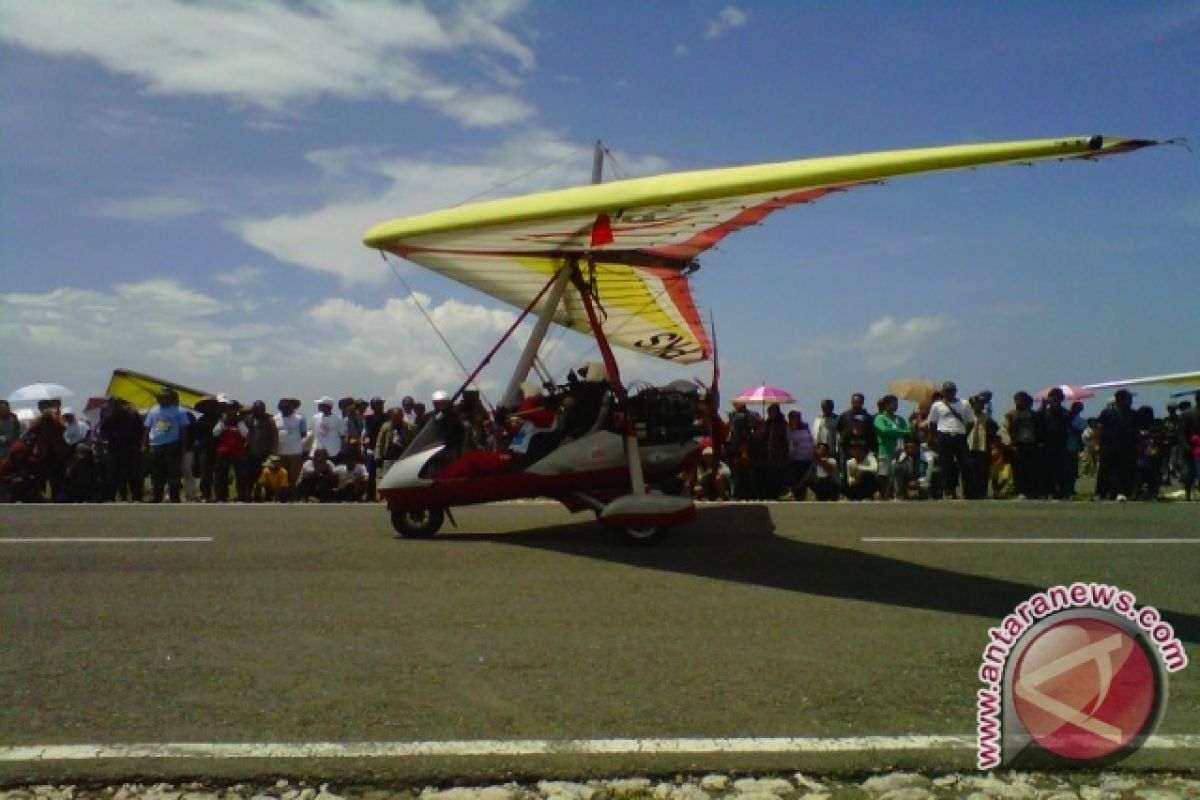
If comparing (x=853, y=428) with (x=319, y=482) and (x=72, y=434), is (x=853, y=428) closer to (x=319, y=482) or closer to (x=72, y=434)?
(x=319, y=482)

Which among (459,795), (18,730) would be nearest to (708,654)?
(459,795)

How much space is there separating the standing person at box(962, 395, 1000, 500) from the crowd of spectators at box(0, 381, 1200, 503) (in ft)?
0.08

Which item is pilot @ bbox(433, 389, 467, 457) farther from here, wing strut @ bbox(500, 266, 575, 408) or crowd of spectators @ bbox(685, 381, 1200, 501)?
crowd of spectators @ bbox(685, 381, 1200, 501)

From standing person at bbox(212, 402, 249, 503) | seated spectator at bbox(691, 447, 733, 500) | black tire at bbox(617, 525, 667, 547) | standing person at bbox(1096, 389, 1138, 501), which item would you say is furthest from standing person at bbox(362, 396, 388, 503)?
standing person at bbox(1096, 389, 1138, 501)

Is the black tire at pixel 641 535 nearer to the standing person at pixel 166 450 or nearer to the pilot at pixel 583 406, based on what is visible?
the pilot at pixel 583 406

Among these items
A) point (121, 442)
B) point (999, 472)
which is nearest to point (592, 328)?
point (121, 442)

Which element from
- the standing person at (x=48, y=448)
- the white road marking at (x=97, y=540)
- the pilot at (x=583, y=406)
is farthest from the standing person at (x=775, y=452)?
the standing person at (x=48, y=448)

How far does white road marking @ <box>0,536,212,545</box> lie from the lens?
9547mm

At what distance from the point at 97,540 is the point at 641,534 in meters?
5.22

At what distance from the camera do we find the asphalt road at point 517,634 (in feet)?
14.7

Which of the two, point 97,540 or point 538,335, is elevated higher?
point 538,335

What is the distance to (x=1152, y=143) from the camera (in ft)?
17.9

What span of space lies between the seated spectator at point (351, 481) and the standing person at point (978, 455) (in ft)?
29.3

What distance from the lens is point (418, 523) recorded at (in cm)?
992
